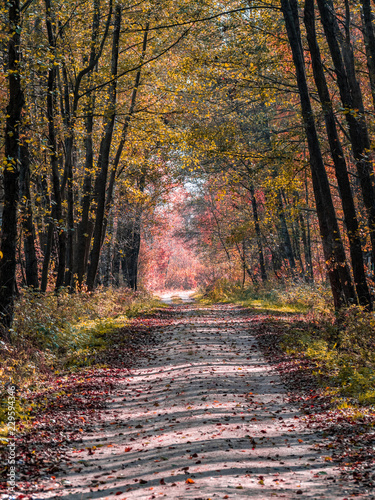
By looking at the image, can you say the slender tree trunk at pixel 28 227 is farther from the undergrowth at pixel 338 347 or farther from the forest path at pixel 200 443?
the undergrowth at pixel 338 347

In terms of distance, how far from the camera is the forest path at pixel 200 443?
4.61 m

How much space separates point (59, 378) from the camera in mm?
8492

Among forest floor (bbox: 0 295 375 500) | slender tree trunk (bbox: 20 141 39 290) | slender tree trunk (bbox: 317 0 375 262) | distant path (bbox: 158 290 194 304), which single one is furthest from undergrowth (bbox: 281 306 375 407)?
distant path (bbox: 158 290 194 304)

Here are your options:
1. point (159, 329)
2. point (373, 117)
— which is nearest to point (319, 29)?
point (373, 117)

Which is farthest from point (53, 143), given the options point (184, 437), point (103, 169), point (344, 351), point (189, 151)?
point (184, 437)

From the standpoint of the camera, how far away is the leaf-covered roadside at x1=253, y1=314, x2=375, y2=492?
16.8 feet

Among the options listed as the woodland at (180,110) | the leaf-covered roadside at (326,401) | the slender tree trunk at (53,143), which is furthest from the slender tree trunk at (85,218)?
the leaf-covered roadside at (326,401)

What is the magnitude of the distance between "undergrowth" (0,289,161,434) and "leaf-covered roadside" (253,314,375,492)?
434cm

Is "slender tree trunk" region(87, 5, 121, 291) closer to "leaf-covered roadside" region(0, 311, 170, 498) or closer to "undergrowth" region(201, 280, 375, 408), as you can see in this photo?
"leaf-covered roadside" region(0, 311, 170, 498)

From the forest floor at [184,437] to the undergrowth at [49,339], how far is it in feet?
1.77

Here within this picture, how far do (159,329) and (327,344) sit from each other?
707 centimetres

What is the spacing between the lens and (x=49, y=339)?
977 cm

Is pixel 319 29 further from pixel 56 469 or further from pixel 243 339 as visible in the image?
pixel 56 469

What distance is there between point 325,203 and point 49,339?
321 inches
